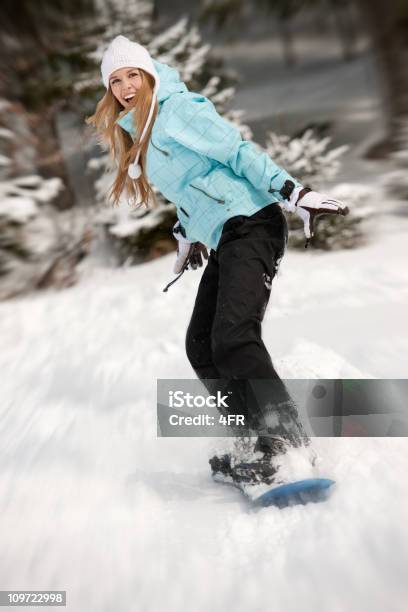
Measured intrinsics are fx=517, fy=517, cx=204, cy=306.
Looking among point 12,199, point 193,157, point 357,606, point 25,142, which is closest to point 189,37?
point 25,142

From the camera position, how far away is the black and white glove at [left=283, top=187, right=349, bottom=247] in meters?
1.72

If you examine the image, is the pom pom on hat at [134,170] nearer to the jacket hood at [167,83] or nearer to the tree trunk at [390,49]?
the jacket hood at [167,83]

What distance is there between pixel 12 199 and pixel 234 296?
470cm

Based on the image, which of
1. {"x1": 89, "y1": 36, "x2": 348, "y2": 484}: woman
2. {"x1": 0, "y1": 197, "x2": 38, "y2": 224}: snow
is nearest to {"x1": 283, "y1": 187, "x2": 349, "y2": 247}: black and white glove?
{"x1": 89, "y1": 36, "x2": 348, "y2": 484}: woman

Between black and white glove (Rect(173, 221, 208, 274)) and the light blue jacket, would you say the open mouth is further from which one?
black and white glove (Rect(173, 221, 208, 274))

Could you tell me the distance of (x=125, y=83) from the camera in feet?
6.19

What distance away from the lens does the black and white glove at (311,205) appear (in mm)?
1720

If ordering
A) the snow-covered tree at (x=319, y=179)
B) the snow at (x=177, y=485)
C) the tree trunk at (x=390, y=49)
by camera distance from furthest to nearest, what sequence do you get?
the tree trunk at (x=390, y=49), the snow-covered tree at (x=319, y=179), the snow at (x=177, y=485)

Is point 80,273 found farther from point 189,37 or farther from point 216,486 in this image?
point 216,486

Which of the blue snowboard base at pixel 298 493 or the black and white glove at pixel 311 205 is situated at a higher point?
the black and white glove at pixel 311 205

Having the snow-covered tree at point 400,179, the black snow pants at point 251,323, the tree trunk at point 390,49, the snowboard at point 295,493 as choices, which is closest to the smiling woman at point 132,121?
the black snow pants at point 251,323

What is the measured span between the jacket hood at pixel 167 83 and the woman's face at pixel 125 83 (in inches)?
3.3

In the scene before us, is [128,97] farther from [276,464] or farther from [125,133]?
[276,464]

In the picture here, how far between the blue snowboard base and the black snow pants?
155mm
